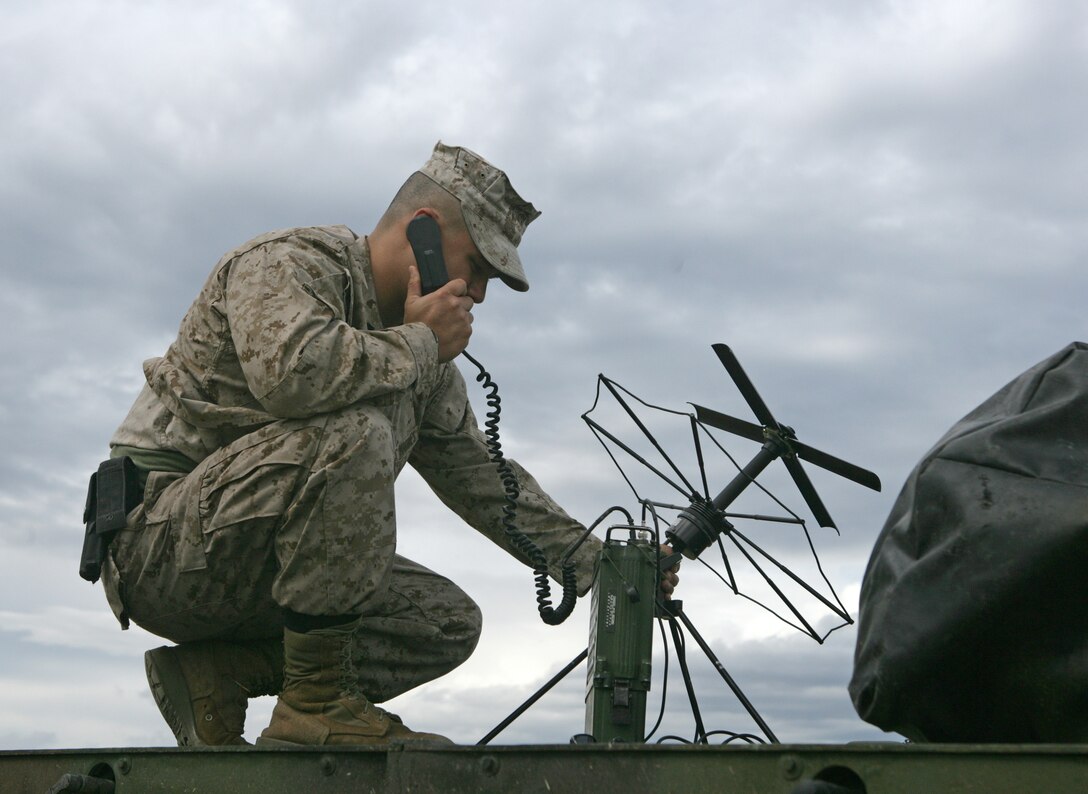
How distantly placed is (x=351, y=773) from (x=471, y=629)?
183cm

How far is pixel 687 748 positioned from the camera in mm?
1969

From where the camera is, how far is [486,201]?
4.02 metres

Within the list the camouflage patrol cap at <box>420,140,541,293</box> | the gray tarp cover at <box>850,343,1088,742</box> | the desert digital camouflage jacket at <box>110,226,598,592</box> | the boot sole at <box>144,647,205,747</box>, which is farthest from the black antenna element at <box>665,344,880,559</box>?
the gray tarp cover at <box>850,343,1088,742</box>

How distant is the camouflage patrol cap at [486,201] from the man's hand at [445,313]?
0.89 ft

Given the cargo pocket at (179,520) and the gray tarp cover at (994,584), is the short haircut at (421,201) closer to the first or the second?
the cargo pocket at (179,520)

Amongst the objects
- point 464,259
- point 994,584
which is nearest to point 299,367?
point 464,259

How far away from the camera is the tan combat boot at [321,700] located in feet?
11.1

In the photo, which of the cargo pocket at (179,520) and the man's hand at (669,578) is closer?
the cargo pocket at (179,520)

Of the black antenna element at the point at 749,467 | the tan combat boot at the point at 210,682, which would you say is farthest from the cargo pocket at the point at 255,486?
the black antenna element at the point at 749,467

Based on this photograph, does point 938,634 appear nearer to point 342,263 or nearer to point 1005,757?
point 1005,757

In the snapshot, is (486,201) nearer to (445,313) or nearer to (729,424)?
(445,313)

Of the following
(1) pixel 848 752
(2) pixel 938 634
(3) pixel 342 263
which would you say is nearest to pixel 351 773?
(1) pixel 848 752

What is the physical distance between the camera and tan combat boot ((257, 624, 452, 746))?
3.38 meters

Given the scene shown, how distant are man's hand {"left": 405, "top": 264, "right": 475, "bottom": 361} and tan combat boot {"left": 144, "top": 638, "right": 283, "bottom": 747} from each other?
3.47 feet
